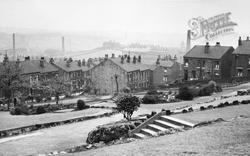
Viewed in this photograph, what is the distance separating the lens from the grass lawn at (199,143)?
1727 cm

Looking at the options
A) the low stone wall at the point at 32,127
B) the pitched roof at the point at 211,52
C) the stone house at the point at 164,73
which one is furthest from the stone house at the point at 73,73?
the low stone wall at the point at 32,127

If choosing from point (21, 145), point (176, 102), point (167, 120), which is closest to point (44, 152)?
point (21, 145)

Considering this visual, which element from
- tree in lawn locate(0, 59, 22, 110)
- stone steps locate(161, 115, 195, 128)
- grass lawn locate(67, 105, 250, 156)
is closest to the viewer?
grass lawn locate(67, 105, 250, 156)

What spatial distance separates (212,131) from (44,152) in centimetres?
1057

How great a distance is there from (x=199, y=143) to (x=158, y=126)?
694 cm

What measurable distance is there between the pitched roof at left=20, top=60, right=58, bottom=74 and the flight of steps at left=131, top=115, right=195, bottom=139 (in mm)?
68428

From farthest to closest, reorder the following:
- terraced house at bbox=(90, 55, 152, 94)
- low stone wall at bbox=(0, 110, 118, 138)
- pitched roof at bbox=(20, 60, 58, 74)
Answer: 1. terraced house at bbox=(90, 55, 152, 94)
2. pitched roof at bbox=(20, 60, 58, 74)
3. low stone wall at bbox=(0, 110, 118, 138)

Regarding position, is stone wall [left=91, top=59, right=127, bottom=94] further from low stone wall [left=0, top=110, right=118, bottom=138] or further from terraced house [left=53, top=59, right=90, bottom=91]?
low stone wall [left=0, top=110, right=118, bottom=138]

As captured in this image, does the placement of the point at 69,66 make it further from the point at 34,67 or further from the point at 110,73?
the point at 110,73

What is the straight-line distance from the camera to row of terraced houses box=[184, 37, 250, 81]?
75.2 metres

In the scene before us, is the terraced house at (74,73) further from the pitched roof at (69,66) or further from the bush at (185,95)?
the bush at (185,95)

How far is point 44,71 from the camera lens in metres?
96.9

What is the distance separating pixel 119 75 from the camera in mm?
92750

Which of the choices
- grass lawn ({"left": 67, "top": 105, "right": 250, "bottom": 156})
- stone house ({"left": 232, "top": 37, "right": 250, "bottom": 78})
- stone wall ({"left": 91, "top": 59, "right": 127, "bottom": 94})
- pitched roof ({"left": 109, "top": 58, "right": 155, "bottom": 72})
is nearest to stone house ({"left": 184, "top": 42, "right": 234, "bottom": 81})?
stone house ({"left": 232, "top": 37, "right": 250, "bottom": 78})
